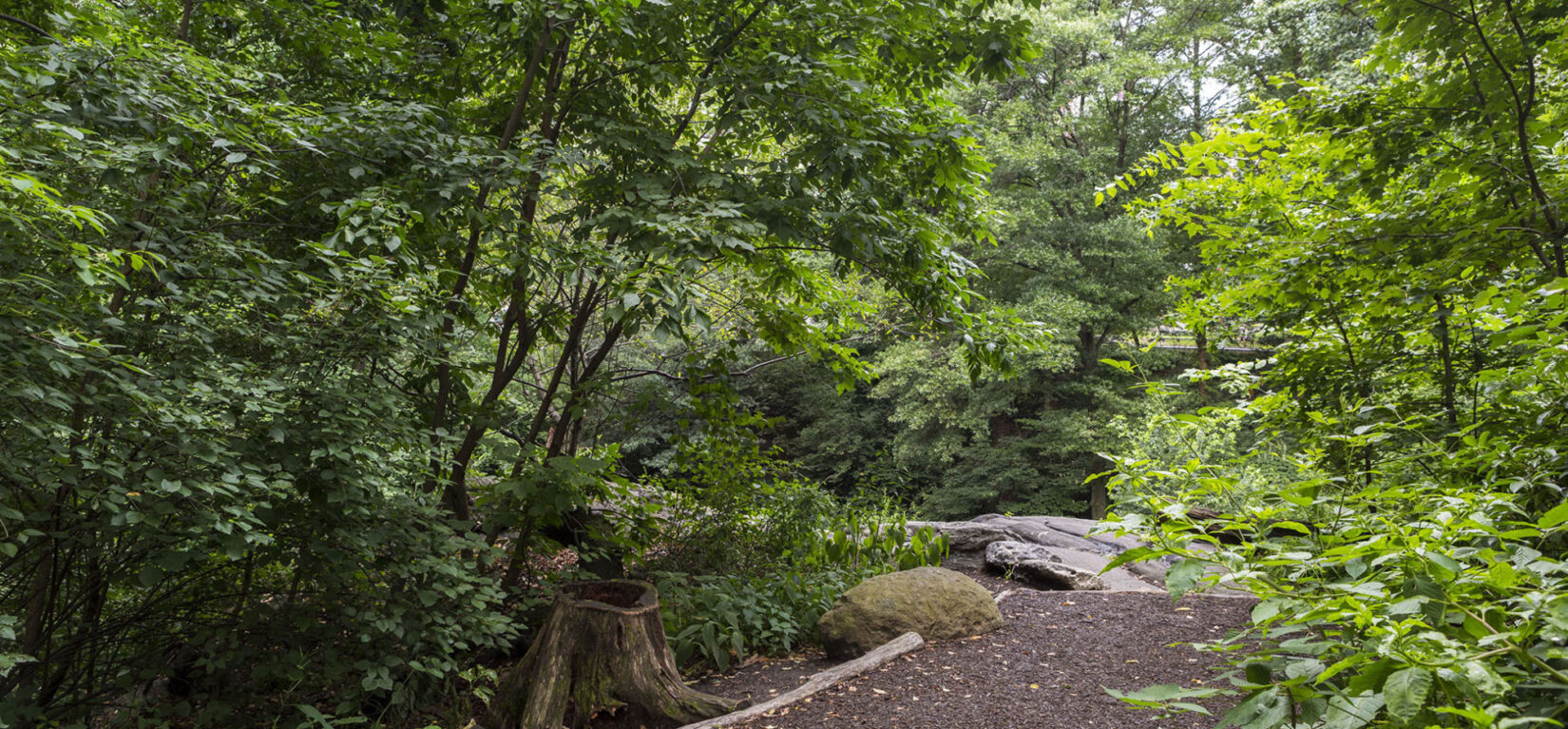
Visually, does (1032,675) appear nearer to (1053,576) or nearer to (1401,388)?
(1401,388)

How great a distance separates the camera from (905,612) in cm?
481

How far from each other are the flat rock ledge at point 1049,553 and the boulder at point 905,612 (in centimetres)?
121

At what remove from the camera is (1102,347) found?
14625mm

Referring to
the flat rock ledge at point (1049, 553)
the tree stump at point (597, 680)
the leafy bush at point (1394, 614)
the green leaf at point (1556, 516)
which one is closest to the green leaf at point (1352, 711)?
the leafy bush at point (1394, 614)

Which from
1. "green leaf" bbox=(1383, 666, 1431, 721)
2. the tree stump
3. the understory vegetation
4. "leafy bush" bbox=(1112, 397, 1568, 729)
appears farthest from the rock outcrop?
"green leaf" bbox=(1383, 666, 1431, 721)

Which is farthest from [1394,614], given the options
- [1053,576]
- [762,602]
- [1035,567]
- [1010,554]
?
[1010,554]

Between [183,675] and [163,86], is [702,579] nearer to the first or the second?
[183,675]

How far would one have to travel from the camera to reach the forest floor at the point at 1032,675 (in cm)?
365

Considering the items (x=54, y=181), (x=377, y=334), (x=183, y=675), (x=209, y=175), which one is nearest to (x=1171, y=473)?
(x=377, y=334)

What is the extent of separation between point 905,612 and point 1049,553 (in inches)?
120

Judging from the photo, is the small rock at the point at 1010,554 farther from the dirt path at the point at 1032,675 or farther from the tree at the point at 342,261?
the tree at the point at 342,261

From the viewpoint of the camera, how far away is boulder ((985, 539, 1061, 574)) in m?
7.18

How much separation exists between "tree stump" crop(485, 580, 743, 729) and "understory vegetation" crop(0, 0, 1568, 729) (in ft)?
1.04

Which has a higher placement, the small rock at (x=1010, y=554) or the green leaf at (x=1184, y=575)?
the green leaf at (x=1184, y=575)
